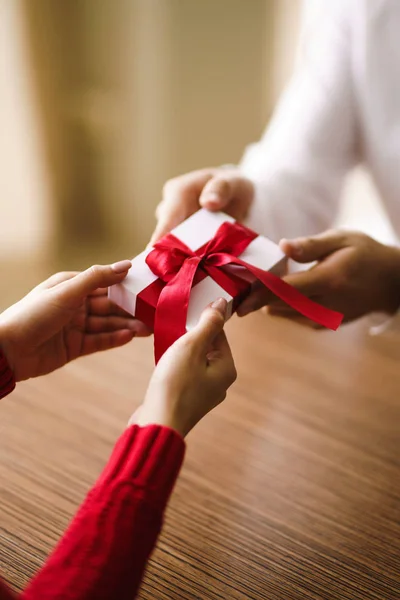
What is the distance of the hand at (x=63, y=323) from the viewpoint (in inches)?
21.8

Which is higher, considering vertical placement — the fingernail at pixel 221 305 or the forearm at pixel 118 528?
the fingernail at pixel 221 305

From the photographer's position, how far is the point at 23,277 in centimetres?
141

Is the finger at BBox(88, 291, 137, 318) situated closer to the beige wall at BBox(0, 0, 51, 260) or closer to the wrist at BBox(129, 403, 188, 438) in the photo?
the wrist at BBox(129, 403, 188, 438)

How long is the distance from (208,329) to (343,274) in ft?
0.93

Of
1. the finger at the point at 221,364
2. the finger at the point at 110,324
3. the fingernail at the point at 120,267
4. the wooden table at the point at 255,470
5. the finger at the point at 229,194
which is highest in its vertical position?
the finger at the point at 229,194

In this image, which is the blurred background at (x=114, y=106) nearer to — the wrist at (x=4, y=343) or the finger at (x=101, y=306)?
the finger at (x=101, y=306)

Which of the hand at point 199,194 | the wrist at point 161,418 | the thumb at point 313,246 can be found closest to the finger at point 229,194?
the hand at point 199,194

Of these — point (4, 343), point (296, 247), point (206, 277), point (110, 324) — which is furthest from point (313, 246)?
point (4, 343)

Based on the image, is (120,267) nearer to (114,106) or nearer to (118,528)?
(118,528)

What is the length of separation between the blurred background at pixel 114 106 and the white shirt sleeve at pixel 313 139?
0.65 meters

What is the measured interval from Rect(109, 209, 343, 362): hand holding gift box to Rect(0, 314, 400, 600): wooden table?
140 mm

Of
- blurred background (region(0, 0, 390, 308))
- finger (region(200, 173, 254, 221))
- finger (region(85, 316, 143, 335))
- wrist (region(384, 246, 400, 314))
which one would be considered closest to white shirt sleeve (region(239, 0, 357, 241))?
finger (region(200, 173, 254, 221))

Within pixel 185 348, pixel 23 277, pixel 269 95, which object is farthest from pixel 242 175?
pixel 269 95

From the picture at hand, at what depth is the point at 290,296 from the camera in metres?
→ 0.61
